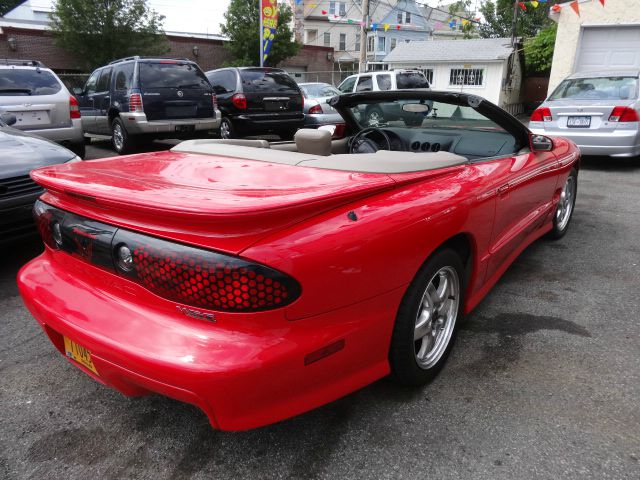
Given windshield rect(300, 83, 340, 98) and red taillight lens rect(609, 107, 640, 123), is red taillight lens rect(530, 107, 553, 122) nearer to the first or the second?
red taillight lens rect(609, 107, 640, 123)

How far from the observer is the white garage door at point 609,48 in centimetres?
1480

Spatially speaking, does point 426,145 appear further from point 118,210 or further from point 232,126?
point 232,126

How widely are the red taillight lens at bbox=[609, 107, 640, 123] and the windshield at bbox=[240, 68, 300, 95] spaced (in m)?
5.96

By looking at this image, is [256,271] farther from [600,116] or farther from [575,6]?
[575,6]

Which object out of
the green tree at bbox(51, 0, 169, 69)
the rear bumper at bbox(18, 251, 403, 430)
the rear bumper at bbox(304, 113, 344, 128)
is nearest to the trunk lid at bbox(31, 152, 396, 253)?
the rear bumper at bbox(18, 251, 403, 430)

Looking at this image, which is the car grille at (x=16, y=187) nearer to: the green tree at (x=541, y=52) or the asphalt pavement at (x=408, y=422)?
the asphalt pavement at (x=408, y=422)

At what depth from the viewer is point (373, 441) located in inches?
76.1

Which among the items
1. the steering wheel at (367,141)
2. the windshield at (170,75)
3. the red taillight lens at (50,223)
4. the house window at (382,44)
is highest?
the house window at (382,44)

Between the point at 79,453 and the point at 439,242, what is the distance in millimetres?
1719

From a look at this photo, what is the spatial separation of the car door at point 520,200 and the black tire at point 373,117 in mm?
997

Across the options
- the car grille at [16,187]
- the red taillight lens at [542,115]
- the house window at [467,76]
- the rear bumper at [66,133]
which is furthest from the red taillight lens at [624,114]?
the house window at [467,76]

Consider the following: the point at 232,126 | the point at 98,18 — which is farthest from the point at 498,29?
the point at 232,126

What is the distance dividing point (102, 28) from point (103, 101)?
46.5 feet

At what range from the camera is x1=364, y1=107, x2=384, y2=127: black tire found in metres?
3.45
